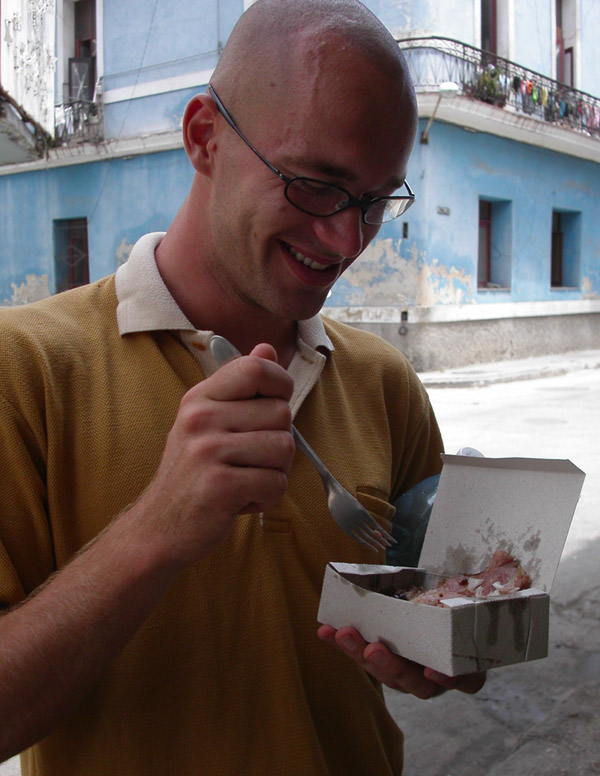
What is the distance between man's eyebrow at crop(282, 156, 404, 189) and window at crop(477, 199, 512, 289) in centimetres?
1269

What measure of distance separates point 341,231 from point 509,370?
11.3 metres

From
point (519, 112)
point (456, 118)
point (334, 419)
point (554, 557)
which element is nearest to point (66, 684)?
point (334, 419)

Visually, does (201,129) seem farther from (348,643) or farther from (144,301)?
(348,643)

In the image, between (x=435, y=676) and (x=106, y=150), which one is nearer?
(x=435, y=676)

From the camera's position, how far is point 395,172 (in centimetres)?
123

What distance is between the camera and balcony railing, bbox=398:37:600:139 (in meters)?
11.5

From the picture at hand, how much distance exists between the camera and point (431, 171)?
1192cm

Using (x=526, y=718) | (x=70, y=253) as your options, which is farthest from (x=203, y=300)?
(x=70, y=253)

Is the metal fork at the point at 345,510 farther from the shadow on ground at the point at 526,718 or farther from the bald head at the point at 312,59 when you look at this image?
the shadow on ground at the point at 526,718

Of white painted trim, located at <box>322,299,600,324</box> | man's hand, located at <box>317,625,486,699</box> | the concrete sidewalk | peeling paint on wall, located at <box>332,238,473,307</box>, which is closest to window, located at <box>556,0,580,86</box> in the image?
white painted trim, located at <box>322,299,600,324</box>

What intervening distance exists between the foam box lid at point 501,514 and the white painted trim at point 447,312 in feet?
33.7

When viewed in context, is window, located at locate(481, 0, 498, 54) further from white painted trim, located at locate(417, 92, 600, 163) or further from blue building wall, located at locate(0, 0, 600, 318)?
white painted trim, located at locate(417, 92, 600, 163)

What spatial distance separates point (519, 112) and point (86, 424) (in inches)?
518

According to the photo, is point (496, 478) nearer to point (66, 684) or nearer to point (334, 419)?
point (334, 419)
